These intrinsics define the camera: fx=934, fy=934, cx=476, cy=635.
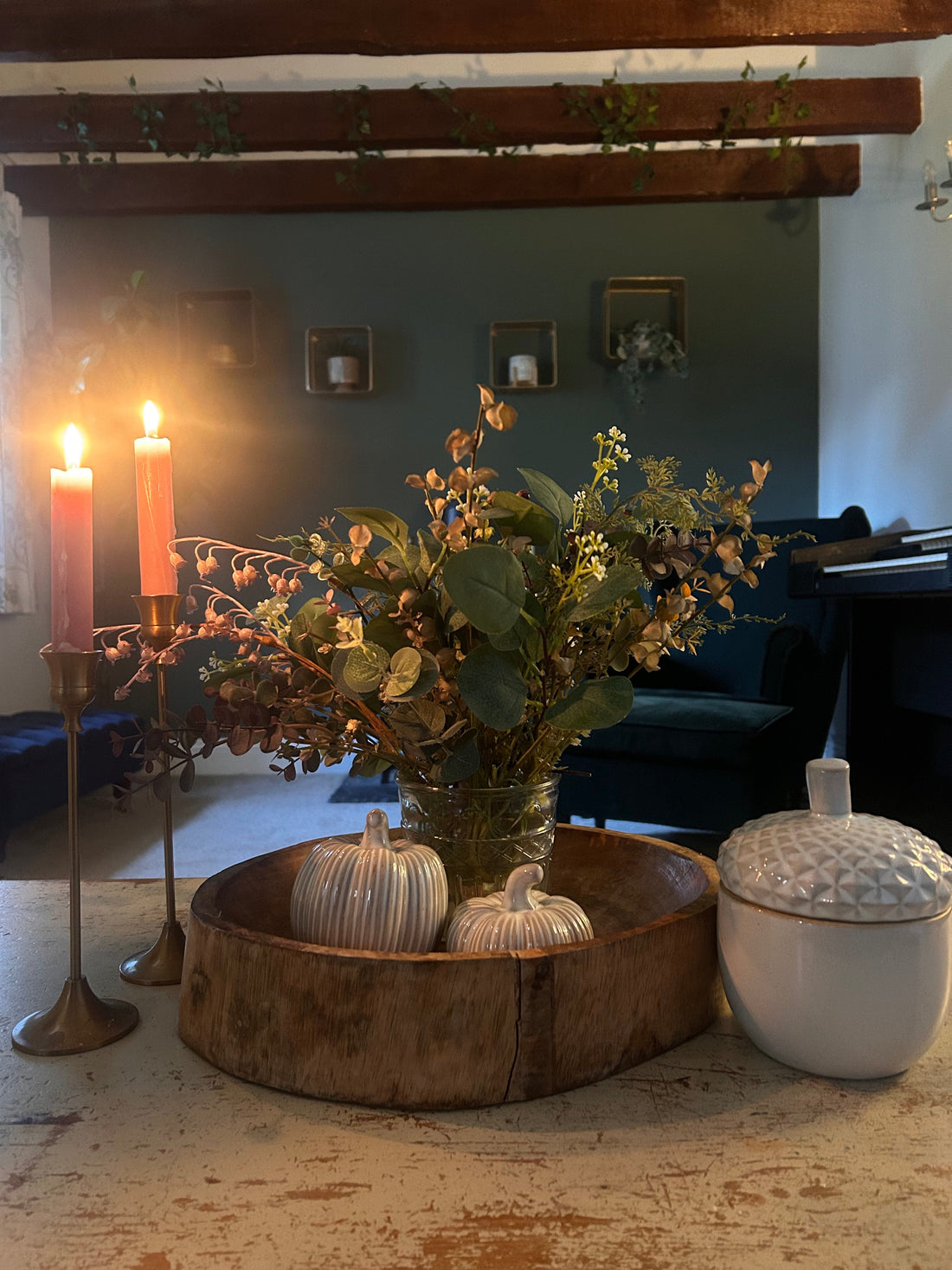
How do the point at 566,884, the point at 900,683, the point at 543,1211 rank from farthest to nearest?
the point at 900,683 < the point at 566,884 < the point at 543,1211

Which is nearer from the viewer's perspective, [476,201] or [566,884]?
[566,884]

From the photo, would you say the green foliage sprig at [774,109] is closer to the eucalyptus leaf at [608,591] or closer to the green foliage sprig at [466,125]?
the green foliage sprig at [466,125]

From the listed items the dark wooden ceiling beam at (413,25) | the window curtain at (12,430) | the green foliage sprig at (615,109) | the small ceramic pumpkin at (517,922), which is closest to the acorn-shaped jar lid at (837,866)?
the small ceramic pumpkin at (517,922)

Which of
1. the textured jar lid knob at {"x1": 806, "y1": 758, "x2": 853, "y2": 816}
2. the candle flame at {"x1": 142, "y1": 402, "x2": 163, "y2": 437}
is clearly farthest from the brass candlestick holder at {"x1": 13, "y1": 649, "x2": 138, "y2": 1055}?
the textured jar lid knob at {"x1": 806, "y1": 758, "x2": 853, "y2": 816}

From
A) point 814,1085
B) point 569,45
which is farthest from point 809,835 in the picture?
point 569,45

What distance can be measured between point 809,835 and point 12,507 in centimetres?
425

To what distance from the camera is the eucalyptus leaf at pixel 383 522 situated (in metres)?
0.65

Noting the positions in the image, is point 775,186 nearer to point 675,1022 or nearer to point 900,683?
point 900,683

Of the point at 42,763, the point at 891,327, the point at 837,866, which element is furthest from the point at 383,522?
the point at 891,327

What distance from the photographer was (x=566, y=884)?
2.58ft

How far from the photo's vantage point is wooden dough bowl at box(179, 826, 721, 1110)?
1.63ft

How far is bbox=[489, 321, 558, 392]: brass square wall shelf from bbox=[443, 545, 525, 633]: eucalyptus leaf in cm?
392

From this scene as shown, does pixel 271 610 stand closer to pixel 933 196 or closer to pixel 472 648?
pixel 472 648

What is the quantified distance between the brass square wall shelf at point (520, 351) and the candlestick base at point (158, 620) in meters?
3.83
